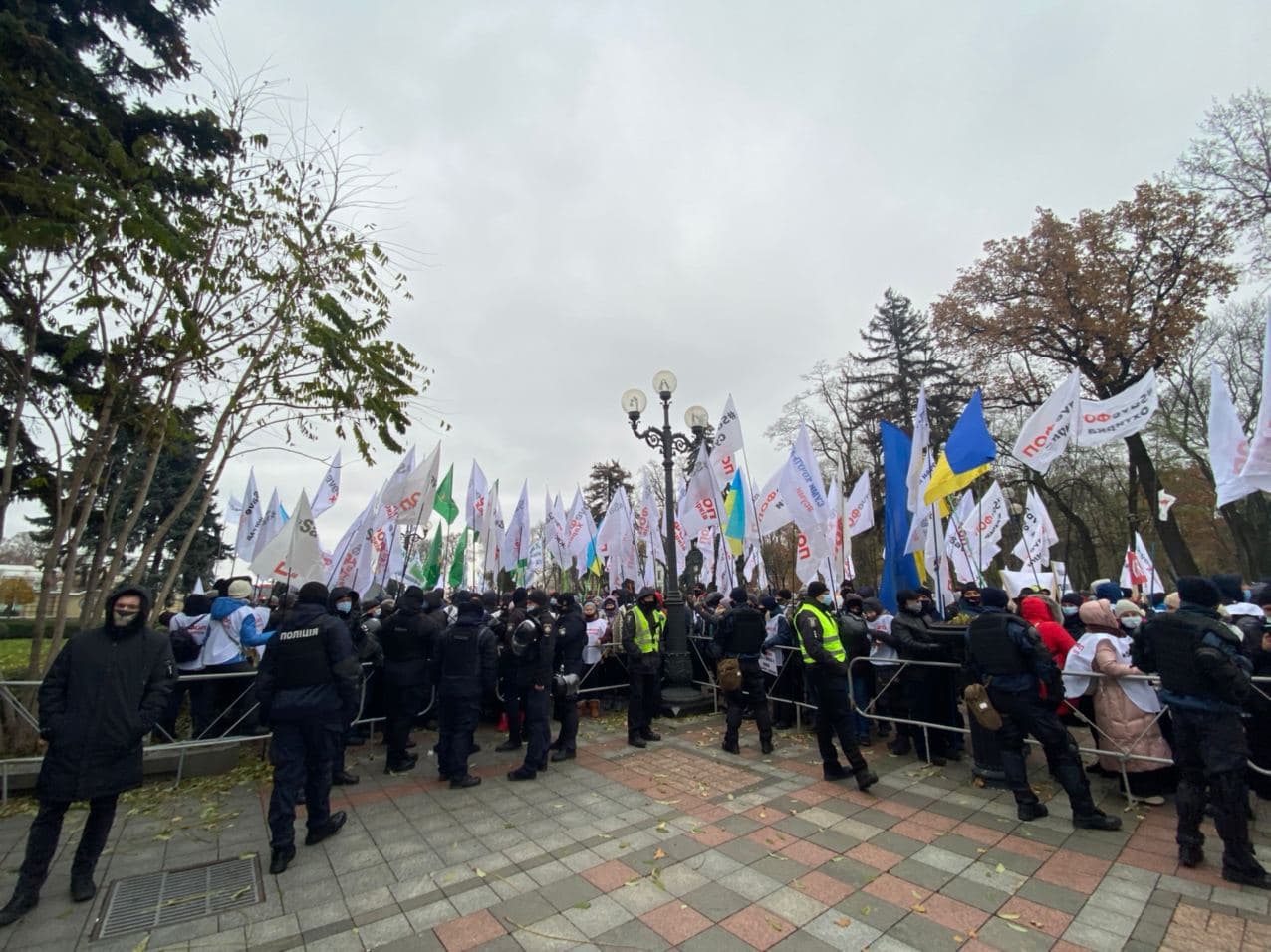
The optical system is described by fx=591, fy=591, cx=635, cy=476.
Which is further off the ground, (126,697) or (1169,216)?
(1169,216)

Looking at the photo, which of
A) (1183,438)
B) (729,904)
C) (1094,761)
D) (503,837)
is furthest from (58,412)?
(1183,438)

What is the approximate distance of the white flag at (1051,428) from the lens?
837 centimetres

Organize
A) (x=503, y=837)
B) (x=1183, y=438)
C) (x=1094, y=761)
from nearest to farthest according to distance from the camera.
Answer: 1. (x=503, y=837)
2. (x=1094, y=761)
3. (x=1183, y=438)

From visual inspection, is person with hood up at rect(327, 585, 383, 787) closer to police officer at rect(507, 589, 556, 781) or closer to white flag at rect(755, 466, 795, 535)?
police officer at rect(507, 589, 556, 781)

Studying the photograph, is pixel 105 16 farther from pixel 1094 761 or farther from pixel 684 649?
pixel 1094 761

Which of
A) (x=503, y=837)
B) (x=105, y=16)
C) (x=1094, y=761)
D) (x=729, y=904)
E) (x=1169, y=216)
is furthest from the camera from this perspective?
(x=1169, y=216)

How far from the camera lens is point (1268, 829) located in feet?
16.0

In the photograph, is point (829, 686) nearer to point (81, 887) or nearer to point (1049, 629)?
point (1049, 629)

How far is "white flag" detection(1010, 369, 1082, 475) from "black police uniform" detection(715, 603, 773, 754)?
4.56 meters

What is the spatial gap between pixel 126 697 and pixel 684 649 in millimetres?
7722

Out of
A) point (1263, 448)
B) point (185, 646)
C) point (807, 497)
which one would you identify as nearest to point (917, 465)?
point (807, 497)

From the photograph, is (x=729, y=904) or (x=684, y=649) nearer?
(x=729, y=904)

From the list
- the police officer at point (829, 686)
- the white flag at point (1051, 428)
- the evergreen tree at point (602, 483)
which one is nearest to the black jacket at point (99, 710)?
the police officer at point (829, 686)

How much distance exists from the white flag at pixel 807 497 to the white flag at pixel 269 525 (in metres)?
13.3
